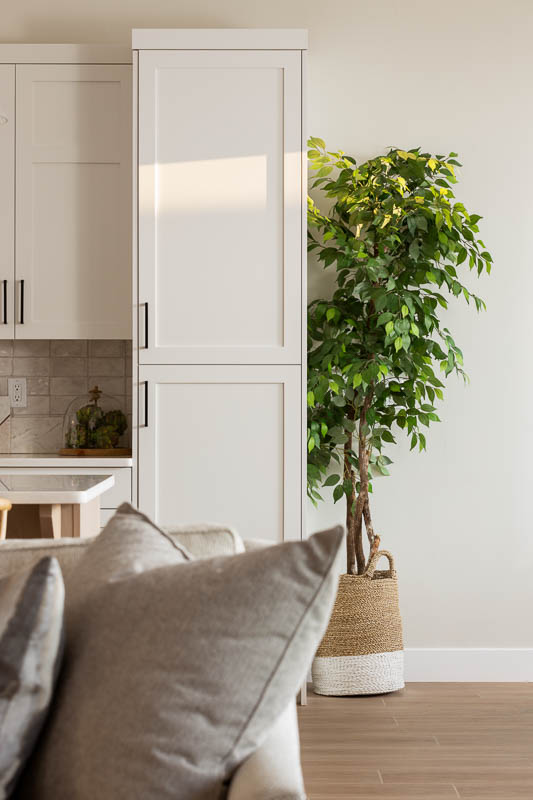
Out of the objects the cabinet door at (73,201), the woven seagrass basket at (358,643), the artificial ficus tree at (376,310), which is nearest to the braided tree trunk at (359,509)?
the artificial ficus tree at (376,310)

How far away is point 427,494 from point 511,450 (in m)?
0.40

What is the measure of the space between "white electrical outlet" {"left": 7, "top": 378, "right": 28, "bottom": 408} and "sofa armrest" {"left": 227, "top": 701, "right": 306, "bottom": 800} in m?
2.80

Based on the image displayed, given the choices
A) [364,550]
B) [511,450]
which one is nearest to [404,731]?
[364,550]

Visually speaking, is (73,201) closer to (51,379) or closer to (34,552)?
(51,379)

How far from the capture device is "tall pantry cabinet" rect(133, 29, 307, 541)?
3107mm

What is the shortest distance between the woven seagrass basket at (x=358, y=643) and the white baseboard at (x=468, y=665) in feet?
0.97

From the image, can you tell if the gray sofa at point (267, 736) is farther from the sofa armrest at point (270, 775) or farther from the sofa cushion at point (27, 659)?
the sofa cushion at point (27, 659)

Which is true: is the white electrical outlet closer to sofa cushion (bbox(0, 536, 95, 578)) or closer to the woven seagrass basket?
the woven seagrass basket

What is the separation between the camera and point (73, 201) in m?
3.28

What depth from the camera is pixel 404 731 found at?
9.36 ft

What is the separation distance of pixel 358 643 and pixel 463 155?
2.05 m

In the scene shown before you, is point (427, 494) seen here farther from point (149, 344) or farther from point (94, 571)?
point (94, 571)

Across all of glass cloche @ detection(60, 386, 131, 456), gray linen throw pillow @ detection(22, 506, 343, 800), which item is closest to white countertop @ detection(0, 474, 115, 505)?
gray linen throw pillow @ detection(22, 506, 343, 800)

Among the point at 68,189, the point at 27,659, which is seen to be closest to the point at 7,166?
the point at 68,189
